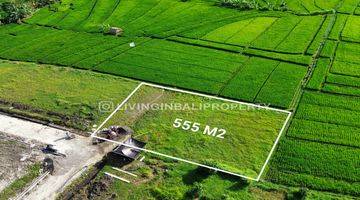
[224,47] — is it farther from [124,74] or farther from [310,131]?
[310,131]

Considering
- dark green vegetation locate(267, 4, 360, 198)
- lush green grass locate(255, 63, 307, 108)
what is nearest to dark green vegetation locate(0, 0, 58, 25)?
lush green grass locate(255, 63, 307, 108)

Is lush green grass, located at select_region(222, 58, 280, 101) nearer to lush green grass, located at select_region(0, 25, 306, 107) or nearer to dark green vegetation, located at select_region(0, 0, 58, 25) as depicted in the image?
lush green grass, located at select_region(0, 25, 306, 107)

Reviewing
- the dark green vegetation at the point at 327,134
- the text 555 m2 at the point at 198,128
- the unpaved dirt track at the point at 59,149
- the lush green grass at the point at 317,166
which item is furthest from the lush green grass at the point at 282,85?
the unpaved dirt track at the point at 59,149

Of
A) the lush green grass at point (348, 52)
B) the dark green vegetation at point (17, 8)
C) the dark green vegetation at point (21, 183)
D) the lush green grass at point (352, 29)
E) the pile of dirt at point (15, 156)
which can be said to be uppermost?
the dark green vegetation at point (17, 8)

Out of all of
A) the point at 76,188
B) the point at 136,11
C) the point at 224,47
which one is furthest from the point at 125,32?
the point at 76,188

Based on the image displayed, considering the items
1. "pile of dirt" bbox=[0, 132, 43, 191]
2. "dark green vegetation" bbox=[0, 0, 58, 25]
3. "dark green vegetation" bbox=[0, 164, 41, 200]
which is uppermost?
"dark green vegetation" bbox=[0, 0, 58, 25]

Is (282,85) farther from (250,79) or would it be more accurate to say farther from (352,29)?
(352,29)

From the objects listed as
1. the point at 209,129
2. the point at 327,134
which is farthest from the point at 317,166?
the point at 209,129

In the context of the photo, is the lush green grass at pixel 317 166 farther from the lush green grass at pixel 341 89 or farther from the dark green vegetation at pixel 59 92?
the dark green vegetation at pixel 59 92
